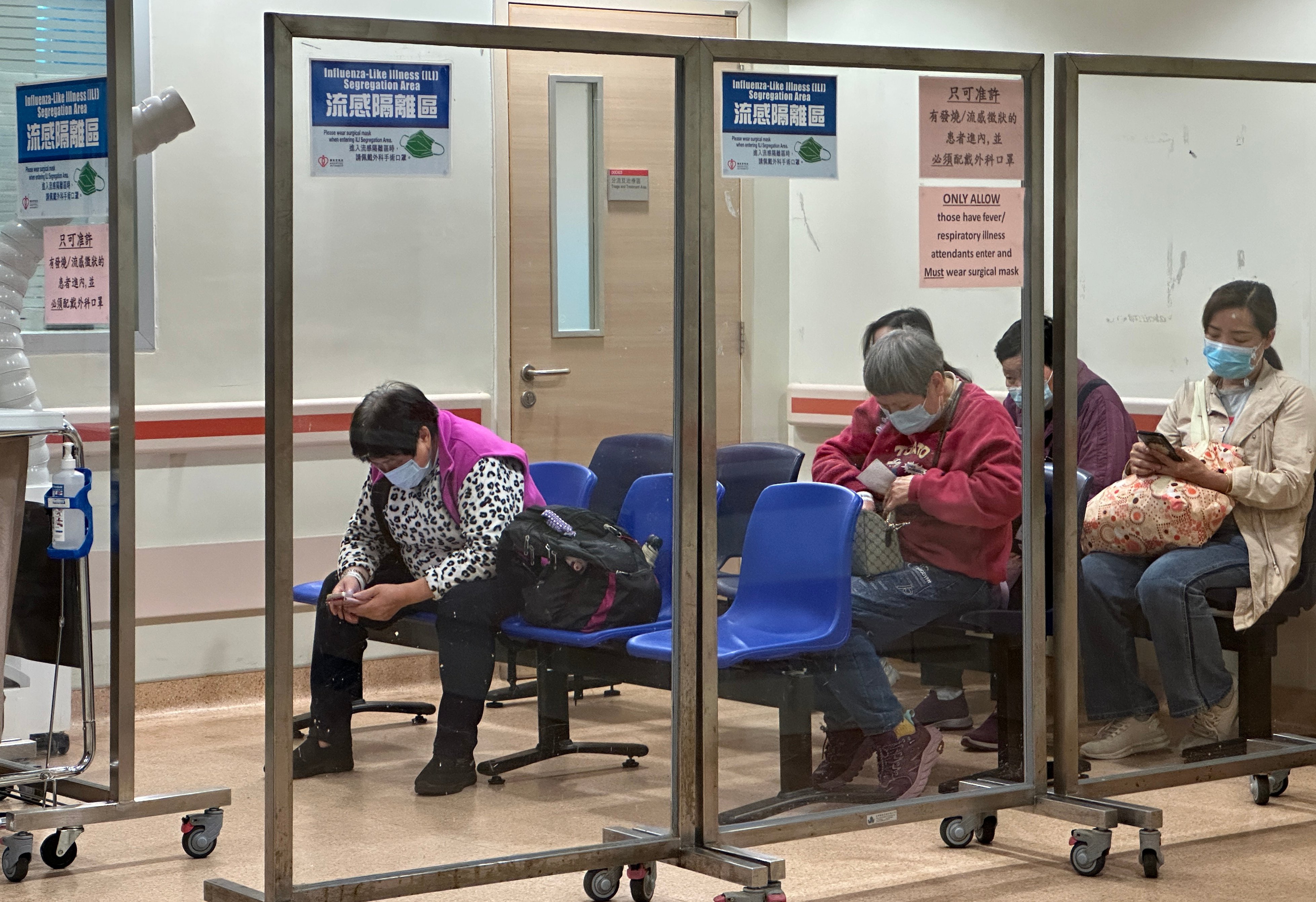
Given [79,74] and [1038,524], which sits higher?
[79,74]

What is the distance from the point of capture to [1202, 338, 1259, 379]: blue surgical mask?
3.71 m

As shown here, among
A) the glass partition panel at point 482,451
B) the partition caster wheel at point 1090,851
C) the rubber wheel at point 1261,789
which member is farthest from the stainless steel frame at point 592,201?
the rubber wheel at point 1261,789

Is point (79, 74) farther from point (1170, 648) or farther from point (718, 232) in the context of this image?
Answer: point (1170, 648)

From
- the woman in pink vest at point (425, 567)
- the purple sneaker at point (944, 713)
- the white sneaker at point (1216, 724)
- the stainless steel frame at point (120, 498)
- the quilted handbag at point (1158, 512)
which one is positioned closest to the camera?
the woman in pink vest at point (425, 567)

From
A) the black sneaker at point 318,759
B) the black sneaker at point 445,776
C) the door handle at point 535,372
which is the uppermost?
the door handle at point 535,372

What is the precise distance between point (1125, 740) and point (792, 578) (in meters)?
0.99

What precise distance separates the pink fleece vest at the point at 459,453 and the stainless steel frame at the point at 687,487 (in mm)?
291

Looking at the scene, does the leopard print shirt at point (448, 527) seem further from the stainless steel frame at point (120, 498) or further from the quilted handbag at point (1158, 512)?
the quilted handbag at point (1158, 512)

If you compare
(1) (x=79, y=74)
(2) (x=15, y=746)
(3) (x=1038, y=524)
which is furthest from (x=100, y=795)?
(3) (x=1038, y=524)

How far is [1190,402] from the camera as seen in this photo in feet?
12.1

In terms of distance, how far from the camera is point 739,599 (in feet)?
10.7

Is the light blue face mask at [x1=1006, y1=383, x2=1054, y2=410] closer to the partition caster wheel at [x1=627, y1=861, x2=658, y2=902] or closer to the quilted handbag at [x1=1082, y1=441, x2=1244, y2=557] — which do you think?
the quilted handbag at [x1=1082, y1=441, x2=1244, y2=557]

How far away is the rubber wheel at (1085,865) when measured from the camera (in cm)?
349

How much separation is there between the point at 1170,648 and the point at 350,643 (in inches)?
73.8
